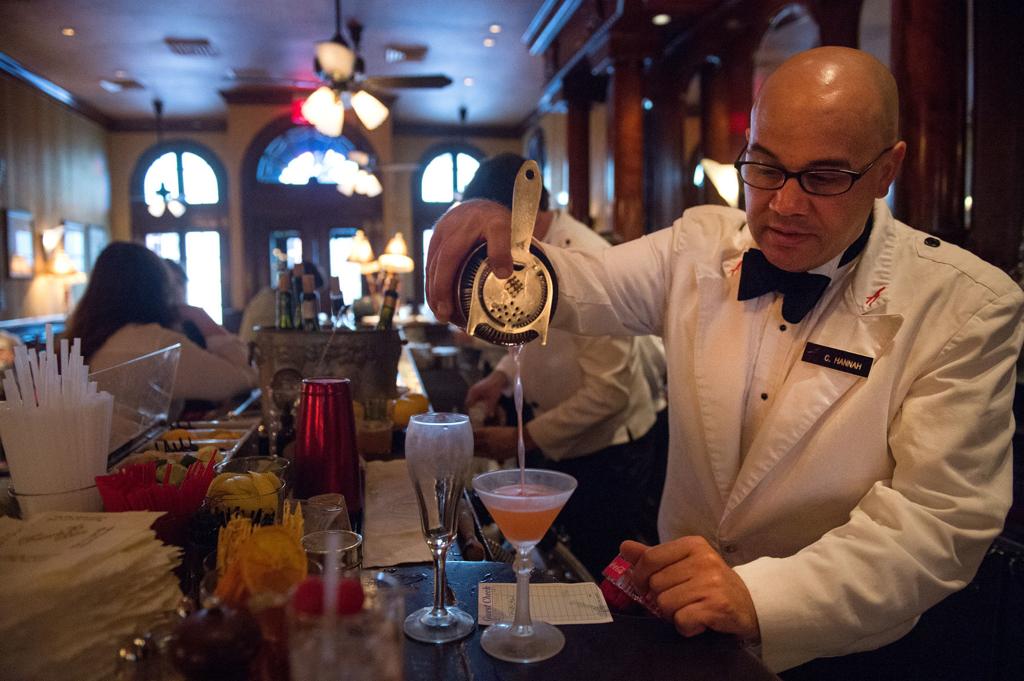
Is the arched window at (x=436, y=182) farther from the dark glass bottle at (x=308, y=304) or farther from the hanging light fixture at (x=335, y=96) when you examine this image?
the dark glass bottle at (x=308, y=304)

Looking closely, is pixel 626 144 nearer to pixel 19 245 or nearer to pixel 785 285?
pixel 785 285

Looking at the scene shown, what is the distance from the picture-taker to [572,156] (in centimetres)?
693

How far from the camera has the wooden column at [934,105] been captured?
8.27 feet

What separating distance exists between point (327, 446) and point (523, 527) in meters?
0.62

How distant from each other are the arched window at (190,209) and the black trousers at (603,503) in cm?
1051

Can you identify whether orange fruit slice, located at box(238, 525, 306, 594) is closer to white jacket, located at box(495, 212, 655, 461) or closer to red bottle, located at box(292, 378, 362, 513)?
red bottle, located at box(292, 378, 362, 513)

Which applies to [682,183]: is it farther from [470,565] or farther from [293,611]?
[293,611]

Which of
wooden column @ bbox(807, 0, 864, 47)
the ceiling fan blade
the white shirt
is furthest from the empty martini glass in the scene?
the ceiling fan blade

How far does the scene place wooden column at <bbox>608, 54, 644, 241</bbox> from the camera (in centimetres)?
532

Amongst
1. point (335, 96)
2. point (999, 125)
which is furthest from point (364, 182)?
point (999, 125)

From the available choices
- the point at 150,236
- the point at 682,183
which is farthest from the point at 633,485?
the point at 150,236

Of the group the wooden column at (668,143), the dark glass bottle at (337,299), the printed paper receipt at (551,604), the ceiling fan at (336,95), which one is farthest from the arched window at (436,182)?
the printed paper receipt at (551,604)

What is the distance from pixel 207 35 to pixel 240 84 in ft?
7.72

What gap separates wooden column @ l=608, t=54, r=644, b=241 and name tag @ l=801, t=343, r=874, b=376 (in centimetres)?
395
